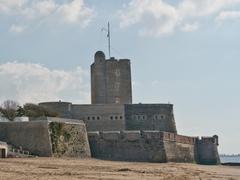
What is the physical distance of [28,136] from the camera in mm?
35156

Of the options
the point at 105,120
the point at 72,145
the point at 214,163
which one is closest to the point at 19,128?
the point at 72,145

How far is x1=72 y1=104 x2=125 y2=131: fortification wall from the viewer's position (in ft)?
156

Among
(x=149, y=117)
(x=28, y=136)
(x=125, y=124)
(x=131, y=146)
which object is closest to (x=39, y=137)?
(x=28, y=136)

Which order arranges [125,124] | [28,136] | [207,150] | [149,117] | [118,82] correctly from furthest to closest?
[118,82], [207,150], [149,117], [125,124], [28,136]

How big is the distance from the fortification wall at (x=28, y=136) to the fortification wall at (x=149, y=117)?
15.1 metres

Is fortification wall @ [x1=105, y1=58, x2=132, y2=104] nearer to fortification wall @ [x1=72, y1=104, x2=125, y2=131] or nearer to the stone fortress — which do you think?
the stone fortress

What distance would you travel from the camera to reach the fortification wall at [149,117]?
49.7m

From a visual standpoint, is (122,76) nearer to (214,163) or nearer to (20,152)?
(214,163)

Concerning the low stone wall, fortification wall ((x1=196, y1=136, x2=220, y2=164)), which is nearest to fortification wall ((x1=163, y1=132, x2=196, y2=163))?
fortification wall ((x1=196, y1=136, x2=220, y2=164))

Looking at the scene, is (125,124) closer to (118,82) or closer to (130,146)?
(118,82)

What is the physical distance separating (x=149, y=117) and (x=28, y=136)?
57.1ft

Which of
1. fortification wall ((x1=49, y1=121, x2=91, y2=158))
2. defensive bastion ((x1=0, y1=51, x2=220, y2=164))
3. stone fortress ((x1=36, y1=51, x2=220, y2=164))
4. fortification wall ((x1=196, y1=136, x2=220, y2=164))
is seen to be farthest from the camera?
fortification wall ((x1=196, y1=136, x2=220, y2=164))

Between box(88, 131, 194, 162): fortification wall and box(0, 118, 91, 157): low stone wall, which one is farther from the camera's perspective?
box(88, 131, 194, 162): fortification wall

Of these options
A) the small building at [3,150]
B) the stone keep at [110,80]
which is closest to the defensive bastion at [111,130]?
the stone keep at [110,80]
